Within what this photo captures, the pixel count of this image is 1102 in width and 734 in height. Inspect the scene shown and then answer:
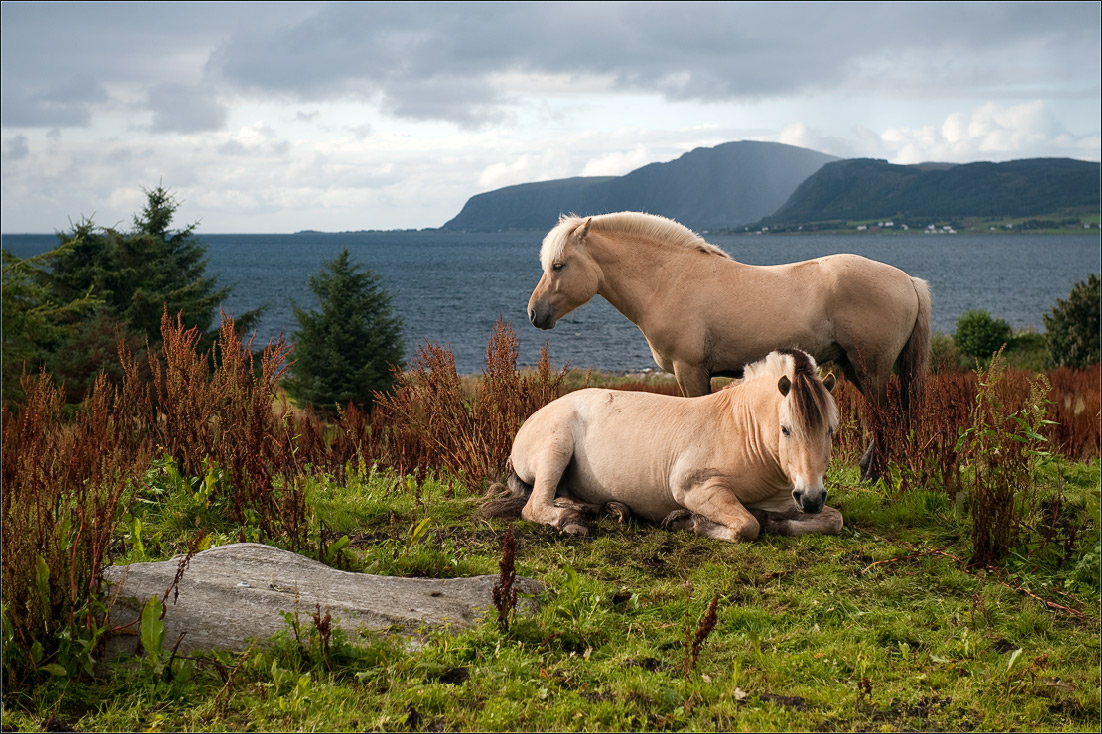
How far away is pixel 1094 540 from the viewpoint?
523cm

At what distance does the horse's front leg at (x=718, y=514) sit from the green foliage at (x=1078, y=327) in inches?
997

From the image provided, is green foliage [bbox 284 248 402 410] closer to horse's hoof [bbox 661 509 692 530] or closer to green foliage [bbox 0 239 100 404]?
green foliage [bbox 0 239 100 404]

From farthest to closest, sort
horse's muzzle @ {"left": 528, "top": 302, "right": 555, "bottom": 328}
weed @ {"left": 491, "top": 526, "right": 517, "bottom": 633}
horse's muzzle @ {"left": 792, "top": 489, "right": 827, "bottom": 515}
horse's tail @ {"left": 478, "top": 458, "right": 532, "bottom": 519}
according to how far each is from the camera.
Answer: horse's muzzle @ {"left": 528, "top": 302, "right": 555, "bottom": 328} < horse's tail @ {"left": 478, "top": 458, "right": 532, "bottom": 519} < horse's muzzle @ {"left": 792, "top": 489, "right": 827, "bottom": 515} < weed @ {"left": 491, "top": 526, "right": 517, "bottom": 633}

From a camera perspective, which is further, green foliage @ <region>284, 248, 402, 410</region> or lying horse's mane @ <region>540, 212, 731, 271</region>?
green foliage @ <region>284, 248, 402, 410</region>

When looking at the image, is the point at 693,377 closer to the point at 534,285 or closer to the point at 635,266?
the point at 635,266

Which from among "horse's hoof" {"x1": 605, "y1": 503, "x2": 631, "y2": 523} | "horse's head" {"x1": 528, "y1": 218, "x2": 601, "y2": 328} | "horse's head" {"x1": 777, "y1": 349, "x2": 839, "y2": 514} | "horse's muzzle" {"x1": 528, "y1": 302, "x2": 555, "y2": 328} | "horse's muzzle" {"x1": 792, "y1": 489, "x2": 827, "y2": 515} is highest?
"horse's head" {"x1": 528, "y1": 218, "x2": 601, "y2": 328}

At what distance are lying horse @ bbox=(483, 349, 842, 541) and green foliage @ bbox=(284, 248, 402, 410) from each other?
21.1 meters

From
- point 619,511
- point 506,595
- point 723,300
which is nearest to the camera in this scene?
point 506,595

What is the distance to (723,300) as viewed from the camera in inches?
266

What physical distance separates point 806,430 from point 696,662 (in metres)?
1.95

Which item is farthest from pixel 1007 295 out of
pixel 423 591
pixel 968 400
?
pixel 423 591

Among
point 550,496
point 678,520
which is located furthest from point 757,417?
point 550,496

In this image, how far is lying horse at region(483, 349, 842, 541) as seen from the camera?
5230 millimetres

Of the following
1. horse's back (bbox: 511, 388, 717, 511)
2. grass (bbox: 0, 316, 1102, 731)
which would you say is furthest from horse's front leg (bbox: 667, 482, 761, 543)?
horse's back (bbox: 511, 388, 717, 511)
